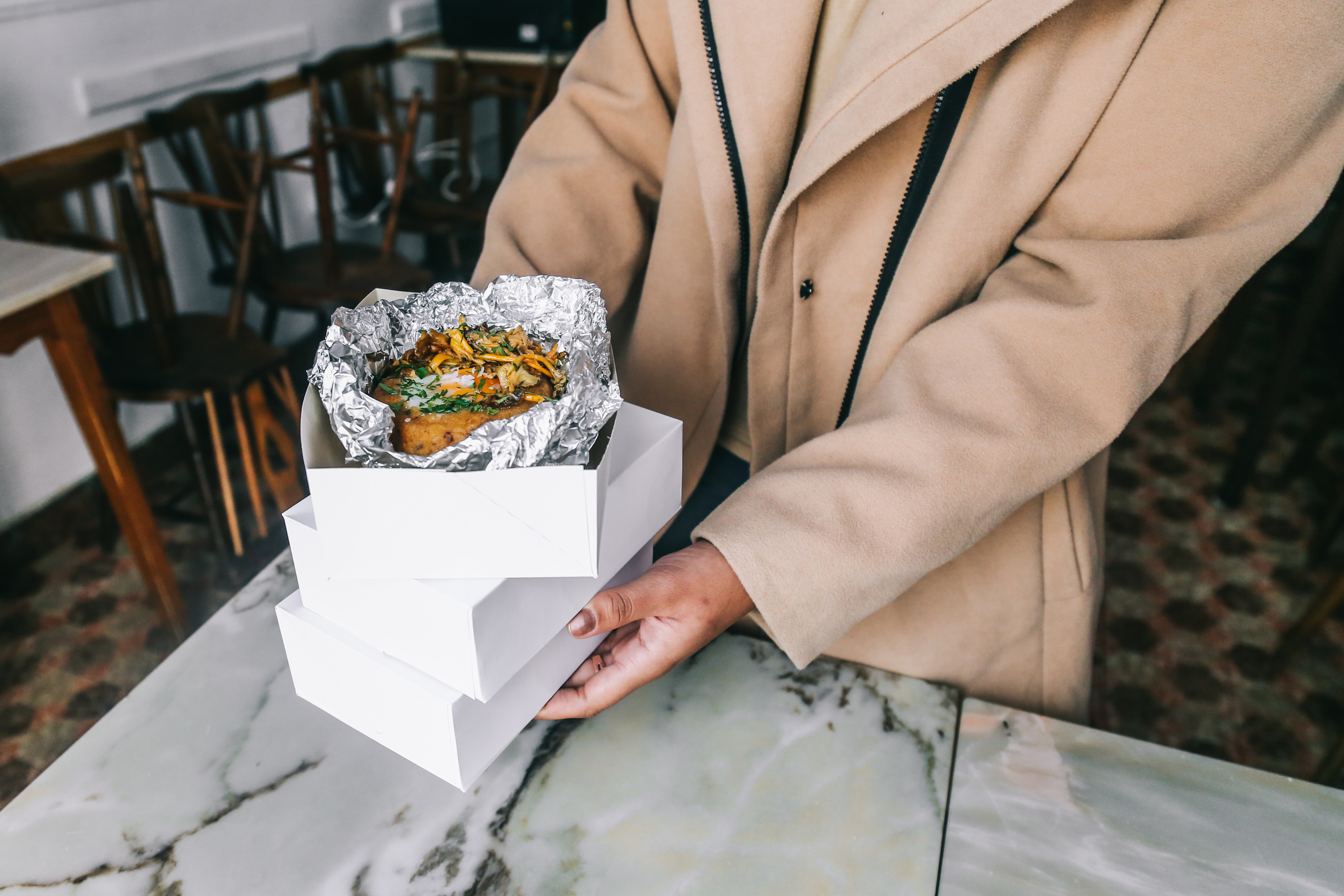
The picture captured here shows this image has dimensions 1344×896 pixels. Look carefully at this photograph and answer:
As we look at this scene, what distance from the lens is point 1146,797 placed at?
24.9 inches

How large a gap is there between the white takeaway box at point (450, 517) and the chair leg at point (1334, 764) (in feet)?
4.62

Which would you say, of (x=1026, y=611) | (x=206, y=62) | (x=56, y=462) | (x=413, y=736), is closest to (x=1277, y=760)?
(x=1026, y=611)

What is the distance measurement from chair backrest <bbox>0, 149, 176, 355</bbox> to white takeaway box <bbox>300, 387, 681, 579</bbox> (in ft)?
5.32

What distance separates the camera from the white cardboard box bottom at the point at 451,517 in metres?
0.48

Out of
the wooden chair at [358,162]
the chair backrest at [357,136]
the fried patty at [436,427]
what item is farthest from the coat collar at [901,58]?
the chair backrest at [357,136]


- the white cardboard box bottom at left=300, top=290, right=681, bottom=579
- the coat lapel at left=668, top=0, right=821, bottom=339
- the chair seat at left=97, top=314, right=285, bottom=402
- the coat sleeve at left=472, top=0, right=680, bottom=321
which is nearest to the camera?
the white cardboard box bottom at left=300, top=290, right=681, bottom=579

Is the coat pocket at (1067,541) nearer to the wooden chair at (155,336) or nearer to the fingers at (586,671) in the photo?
the fingers at (586,671)

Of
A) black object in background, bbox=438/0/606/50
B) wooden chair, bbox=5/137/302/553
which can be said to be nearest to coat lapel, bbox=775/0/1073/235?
wooden chair, bbox=5/137/302/553

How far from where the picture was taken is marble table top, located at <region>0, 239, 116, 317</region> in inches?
53.7

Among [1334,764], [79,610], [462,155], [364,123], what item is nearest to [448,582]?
[1334,764]

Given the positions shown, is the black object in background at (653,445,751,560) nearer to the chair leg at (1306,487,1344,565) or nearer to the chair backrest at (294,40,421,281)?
the chair backrest at (294,40,421,281)

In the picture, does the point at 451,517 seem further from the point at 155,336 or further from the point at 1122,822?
the point at 155,336

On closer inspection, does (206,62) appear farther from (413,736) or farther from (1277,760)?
(1277,760)

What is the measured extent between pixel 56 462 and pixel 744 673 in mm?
2334
